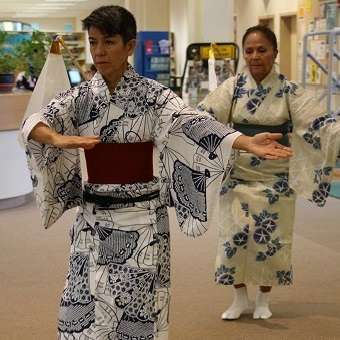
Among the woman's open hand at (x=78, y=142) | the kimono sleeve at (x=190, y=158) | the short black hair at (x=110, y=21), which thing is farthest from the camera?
the kimono sleeve at (x=190, y=158)

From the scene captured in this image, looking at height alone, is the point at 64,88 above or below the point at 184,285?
above

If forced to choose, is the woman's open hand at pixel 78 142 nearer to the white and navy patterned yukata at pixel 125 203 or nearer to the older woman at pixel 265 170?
the white and navy patterned yukata at pixel 125 203

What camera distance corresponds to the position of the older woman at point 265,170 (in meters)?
3.49

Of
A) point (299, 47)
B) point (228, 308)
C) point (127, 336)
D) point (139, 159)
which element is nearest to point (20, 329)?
point (228, 308)

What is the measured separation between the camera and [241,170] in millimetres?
3525

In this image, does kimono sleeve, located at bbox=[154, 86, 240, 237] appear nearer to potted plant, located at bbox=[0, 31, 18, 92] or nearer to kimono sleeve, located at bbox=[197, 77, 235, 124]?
kimono sleeve, located at bbox=[197, 77, 235, 124]

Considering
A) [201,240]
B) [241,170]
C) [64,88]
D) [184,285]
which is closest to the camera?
[64,88]

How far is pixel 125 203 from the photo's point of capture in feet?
7.95

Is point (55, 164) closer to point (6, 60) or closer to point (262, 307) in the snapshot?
point (262, 307)

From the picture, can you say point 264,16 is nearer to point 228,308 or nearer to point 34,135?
point 228,308

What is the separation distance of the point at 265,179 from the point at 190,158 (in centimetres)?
109

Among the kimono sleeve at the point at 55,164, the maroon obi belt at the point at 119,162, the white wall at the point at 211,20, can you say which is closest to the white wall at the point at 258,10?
the white wall at the point at 211,20

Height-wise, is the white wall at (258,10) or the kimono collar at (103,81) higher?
the white wall at (258,10)

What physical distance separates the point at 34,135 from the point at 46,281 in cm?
214
